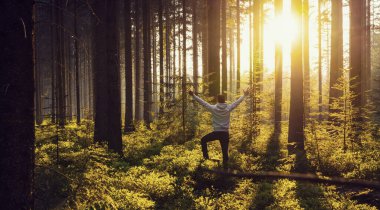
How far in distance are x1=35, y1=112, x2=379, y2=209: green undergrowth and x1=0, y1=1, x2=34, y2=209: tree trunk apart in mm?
481

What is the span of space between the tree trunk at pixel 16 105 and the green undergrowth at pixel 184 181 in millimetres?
481

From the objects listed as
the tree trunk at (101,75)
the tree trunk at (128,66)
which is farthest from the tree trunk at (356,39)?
the tree trunk at (128,66)

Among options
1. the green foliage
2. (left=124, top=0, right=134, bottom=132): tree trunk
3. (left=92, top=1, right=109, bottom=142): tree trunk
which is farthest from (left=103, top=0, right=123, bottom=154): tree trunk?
(left=124, top=0, right=134, bottom=132): tree trunk

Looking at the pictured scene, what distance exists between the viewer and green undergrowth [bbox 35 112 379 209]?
5.87 metres

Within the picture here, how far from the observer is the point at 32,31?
3742 mm

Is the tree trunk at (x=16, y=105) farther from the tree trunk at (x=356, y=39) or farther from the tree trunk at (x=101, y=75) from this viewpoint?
the tree trunk at (x=356, y=39)

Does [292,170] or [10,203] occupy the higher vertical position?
[10,203]

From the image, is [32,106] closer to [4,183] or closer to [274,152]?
[4,183]

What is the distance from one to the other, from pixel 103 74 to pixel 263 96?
6343 mm

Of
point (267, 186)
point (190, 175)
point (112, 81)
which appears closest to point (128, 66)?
point (112, 81)

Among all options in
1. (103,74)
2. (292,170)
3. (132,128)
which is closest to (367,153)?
(292,170)

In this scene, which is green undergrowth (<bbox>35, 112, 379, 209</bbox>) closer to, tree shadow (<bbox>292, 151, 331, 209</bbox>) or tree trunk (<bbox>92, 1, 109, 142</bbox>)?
tree shadow (<bbox>292, 151, 331, 209</bbox>)

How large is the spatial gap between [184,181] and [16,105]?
18.5 feet

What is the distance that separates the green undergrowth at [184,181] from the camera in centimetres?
587
